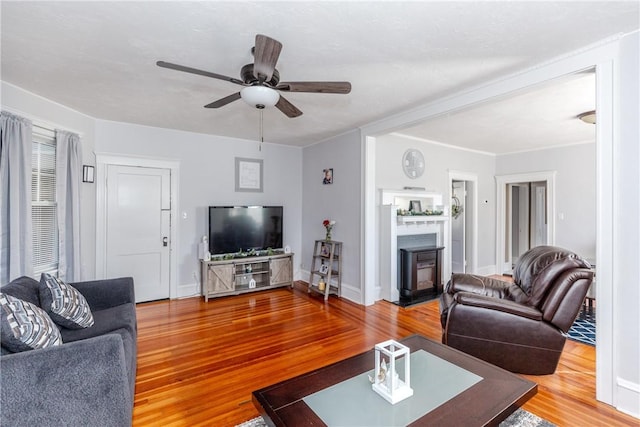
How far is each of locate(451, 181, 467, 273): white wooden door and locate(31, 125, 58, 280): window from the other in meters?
6.23

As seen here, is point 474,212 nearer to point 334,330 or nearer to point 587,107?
point 587,107

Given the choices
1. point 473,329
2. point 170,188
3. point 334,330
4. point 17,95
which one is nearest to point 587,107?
point 473,329

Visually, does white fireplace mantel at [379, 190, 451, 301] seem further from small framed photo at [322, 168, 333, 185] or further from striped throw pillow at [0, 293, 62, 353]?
striped throw pillow at [0, 293, 62, 353]

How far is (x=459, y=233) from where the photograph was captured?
19.8 ft

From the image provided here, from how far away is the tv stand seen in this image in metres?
4.49

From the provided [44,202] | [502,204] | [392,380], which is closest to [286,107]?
[392,380]

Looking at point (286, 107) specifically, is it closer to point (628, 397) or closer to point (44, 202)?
point (44, 202)

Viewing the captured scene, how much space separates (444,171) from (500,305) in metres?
3.51

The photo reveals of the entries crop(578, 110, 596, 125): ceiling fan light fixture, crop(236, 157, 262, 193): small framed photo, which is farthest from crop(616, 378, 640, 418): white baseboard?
crop(236, 157, 262, 193): small framed photo

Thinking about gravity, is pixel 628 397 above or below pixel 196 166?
below

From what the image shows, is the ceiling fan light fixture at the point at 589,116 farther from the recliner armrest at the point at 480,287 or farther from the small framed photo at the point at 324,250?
the small framed photo at the point at 324,250

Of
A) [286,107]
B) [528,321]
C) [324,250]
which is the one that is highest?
[286,107]

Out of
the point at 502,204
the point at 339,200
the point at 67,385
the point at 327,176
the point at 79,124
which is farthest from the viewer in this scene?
the point at 502,204

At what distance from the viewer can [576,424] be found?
1.91 meters
